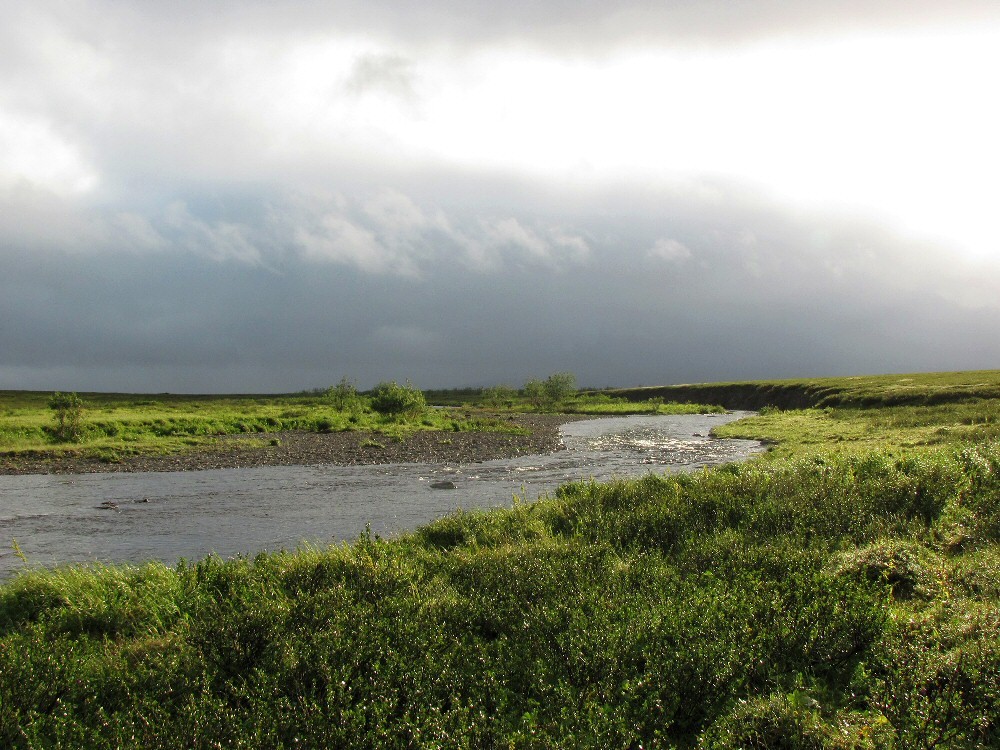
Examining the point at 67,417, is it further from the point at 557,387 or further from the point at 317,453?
the point at 557,387

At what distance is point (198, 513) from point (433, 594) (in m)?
13.5

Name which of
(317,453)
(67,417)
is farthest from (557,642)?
(67,417)

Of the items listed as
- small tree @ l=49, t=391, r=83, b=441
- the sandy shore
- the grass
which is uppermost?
small tree @ l=49, t=391, r=83, b=441

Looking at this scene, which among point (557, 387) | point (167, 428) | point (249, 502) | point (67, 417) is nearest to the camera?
point (249, 502)

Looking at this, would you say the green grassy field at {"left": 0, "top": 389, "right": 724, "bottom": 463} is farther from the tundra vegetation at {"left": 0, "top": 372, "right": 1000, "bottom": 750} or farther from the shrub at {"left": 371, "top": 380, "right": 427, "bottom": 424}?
the tundra vegetation at {"left": 0, "top": 372, "right": 1000, "bottom": 750}

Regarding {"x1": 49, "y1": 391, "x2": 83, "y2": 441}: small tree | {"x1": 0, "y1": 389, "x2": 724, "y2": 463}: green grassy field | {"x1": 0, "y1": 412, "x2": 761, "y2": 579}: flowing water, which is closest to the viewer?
{"x1": 0, "y1": 412, "x2": 761, "y2": 579}: flowing water

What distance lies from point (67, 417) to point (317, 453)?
62.9ft

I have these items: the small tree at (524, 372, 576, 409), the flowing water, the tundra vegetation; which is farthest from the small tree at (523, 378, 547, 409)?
the tundra vegetation

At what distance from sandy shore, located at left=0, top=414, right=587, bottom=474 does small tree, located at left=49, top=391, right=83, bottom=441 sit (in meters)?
8.92

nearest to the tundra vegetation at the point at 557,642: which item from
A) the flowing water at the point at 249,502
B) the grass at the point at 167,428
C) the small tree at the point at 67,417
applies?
the flowing water at the point at 249,502

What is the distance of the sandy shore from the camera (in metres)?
31.6

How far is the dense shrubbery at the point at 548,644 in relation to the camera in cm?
498

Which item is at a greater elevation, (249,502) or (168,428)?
(168,428)

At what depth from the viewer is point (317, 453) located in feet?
121
